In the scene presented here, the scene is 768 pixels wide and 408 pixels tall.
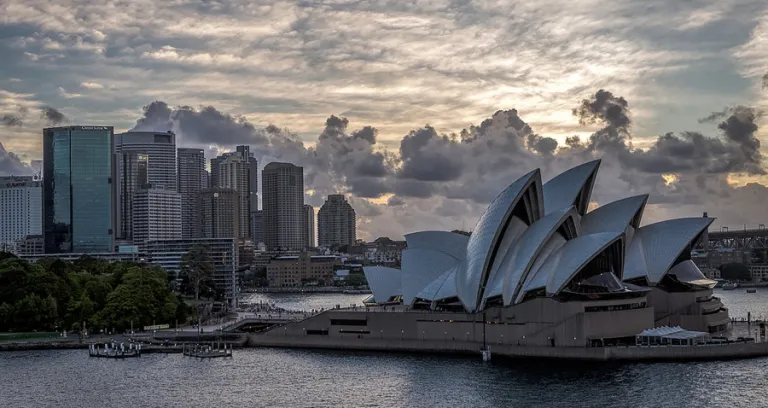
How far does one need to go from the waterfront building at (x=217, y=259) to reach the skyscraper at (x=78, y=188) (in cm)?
3692

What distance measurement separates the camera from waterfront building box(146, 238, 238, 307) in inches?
4801

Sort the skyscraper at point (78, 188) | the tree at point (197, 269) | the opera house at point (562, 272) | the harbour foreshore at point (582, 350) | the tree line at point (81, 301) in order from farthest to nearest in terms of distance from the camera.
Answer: the skyscraper at point (78, 188) < the tree at point (197, 269) < the tree line at point (81, 301) < the opera house at point (562, 272) < the harbour foreshore at point (582, 350)

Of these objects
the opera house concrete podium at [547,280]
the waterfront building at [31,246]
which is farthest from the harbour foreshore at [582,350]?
the waterfront building at [31,246]

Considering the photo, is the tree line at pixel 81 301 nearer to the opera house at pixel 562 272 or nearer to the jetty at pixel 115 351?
the jetty at pixel 115 351

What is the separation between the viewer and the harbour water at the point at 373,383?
142ft

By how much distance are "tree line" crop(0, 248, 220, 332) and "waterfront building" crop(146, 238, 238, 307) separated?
1457 inches

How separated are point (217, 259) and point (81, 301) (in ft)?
165

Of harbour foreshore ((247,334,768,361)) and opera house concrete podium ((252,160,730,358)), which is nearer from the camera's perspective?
harbour foreshore ((247,334,768,361))

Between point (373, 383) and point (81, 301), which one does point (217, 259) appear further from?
point (373, 383)

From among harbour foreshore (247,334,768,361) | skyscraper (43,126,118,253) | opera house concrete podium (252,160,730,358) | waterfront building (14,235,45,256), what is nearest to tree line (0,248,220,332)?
opera house concrete podium (252,160,730,358)

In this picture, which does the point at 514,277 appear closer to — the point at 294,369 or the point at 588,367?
the point at 588,367

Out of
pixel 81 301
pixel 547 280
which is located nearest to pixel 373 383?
pixel 547 280

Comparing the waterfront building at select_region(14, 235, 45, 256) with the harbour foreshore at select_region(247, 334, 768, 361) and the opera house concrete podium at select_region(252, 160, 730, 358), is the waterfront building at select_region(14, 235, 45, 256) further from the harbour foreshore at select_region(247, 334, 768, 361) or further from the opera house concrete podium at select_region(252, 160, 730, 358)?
the harbour foreshore at select_region(247, 334, 768, 361)

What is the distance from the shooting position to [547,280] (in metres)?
57.3
